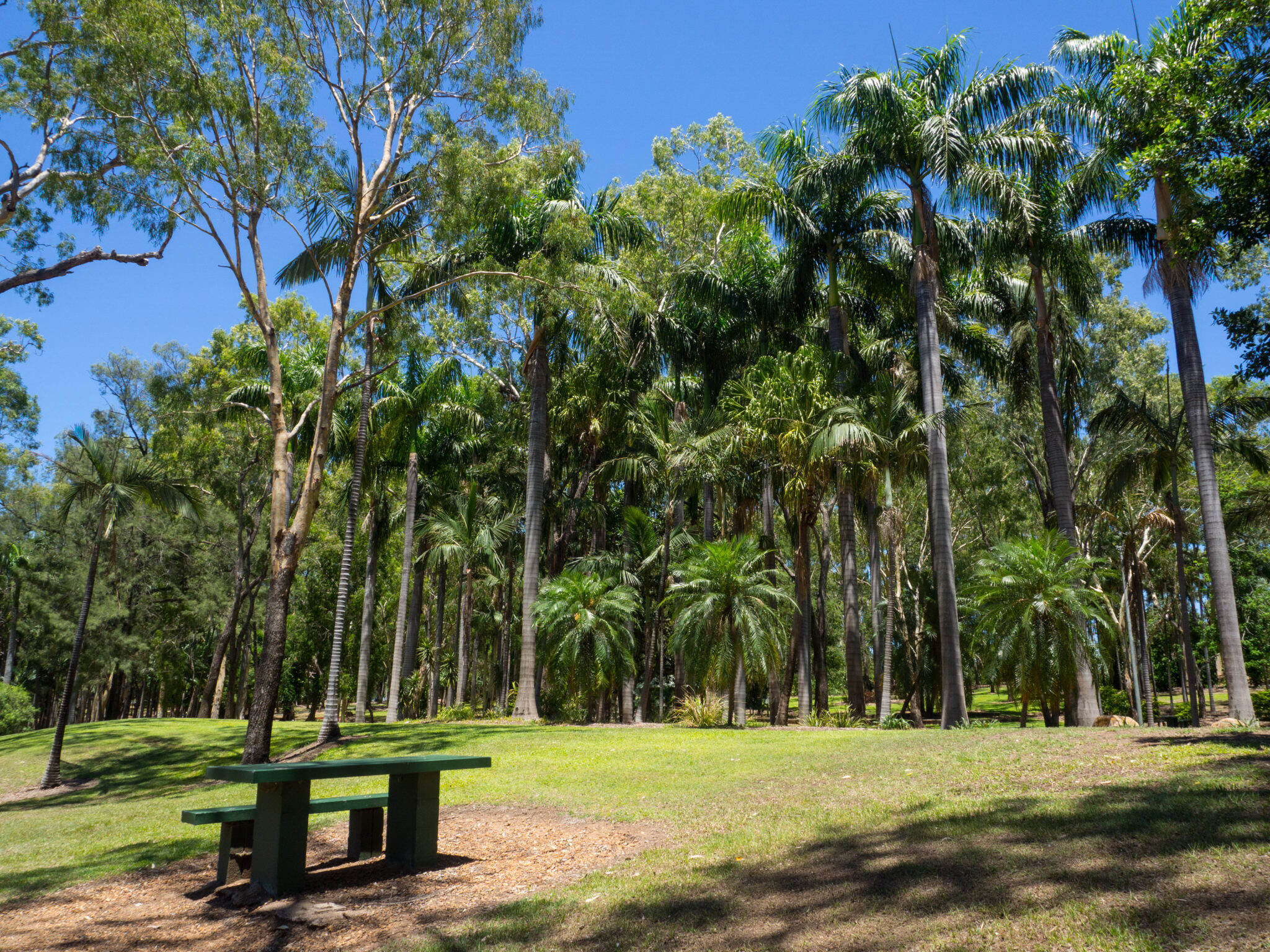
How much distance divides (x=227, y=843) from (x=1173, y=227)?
14054mm

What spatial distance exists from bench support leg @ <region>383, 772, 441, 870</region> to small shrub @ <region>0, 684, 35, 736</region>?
34265 millimetres

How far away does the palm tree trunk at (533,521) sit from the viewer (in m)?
23.1

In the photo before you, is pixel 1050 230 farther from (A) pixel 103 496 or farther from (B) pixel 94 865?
(A) pixel 103 496

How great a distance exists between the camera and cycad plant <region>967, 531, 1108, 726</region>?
17.1m

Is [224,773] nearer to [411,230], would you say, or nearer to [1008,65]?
[411,230]

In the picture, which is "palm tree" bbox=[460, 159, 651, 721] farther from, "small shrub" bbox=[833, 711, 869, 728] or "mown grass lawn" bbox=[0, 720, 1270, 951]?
"mown grass lawn" bbox=[0, 720, 1270, 951]

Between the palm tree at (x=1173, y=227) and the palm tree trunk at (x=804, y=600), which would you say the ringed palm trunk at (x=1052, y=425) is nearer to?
the palm tree at (x=1173, y=227)

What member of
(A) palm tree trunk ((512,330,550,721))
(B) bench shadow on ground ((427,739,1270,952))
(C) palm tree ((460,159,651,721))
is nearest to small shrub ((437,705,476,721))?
(A) palm tree trunk ((512,330,550,721))

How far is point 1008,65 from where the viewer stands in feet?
65.1

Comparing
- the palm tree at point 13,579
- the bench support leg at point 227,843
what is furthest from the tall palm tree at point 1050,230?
the palm tree at point 13,579

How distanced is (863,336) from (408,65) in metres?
16.7

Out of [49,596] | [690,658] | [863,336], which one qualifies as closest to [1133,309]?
[863,336]

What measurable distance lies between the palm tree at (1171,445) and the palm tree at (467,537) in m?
19.0

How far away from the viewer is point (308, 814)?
7.04 meters
